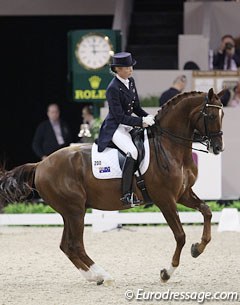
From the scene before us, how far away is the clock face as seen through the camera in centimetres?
1459

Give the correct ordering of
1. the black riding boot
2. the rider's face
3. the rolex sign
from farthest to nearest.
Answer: the rolex sign → the rider's face → the black riding boot

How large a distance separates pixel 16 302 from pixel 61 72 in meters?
11.8

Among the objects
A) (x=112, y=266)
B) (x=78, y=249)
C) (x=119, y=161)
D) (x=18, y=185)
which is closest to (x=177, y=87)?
(x=112, y=266)

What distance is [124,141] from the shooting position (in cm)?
890

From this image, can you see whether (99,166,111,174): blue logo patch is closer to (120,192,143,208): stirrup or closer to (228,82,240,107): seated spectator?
(120,192,143,208): stirrup

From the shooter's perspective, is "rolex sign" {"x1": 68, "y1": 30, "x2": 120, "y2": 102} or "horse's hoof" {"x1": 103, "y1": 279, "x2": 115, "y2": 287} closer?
"horse's hoof" {"x1": 103, "y1": 279, "x2": 115, "y2": 287}

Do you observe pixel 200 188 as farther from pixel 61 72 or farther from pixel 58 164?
pixel 61 72

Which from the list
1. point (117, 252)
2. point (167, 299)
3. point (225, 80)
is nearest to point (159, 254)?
point (117, 252)

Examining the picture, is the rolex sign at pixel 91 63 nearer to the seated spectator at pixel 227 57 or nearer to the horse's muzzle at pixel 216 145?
the seated spectator at pixel 227 57

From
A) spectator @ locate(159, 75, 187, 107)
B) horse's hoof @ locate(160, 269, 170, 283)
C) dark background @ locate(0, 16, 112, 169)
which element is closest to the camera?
horse's hoof @ locate(160, 269, 170, 283)

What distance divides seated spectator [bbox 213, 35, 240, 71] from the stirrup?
7.54 metres

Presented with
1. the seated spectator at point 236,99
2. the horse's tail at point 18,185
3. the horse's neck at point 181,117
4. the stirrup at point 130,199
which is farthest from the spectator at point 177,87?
the stirrup at point 130,199

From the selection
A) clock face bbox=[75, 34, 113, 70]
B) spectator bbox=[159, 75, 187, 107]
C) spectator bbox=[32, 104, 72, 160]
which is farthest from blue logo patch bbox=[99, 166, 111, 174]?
spectator bbox=[32, 104, 72, 160]

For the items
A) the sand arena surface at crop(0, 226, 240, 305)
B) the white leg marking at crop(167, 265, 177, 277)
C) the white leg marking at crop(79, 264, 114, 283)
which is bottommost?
the sand arena surface at crop(0, 226, 240, 305)
